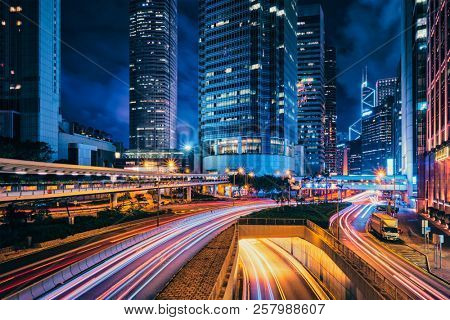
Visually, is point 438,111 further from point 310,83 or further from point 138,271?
point 310,83

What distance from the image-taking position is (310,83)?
15425 centimetres

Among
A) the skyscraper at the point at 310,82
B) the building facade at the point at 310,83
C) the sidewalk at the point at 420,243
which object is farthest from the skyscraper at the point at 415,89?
the skyscraper at the point at 310,82

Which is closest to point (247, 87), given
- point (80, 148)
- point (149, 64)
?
point (80, 148)

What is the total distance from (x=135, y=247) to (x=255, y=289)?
9607 millimetres

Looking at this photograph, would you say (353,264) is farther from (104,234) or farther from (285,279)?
(104,234)

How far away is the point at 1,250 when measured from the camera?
756 inches

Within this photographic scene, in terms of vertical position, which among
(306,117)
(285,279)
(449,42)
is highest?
(306,117)

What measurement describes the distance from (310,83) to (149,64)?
107 m

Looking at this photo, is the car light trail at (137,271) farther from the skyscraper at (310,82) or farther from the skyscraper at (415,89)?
the skyscraper at (310,82)

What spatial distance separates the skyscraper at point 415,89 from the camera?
178 feet

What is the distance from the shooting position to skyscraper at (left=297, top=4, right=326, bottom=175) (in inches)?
6053

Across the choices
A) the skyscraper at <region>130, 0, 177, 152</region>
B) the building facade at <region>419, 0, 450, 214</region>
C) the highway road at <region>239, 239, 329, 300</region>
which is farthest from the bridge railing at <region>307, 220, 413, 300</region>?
the skyscraper at <region>130, 0, 177, 152</region>
